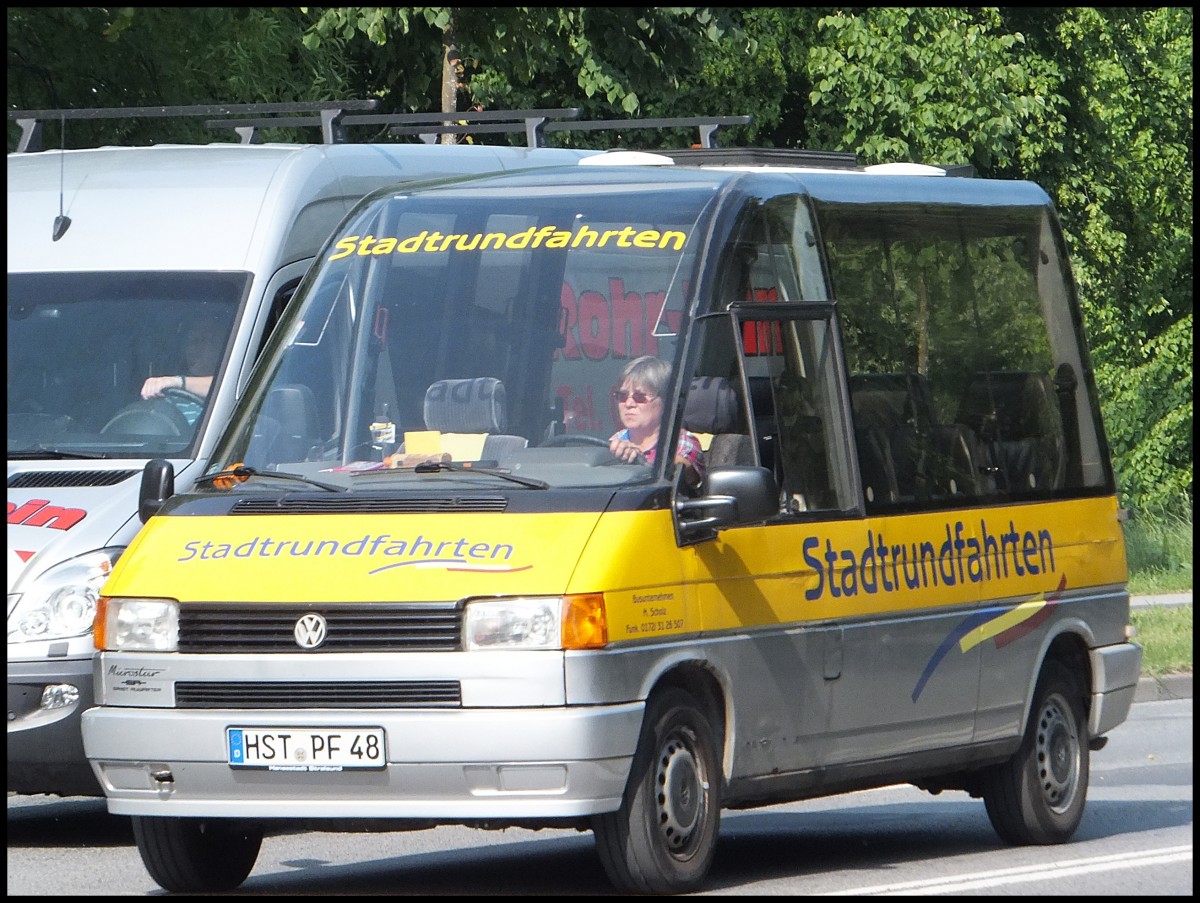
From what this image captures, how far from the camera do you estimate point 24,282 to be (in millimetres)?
10930

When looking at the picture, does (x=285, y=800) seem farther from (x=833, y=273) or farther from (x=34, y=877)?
(x=833, y=273)

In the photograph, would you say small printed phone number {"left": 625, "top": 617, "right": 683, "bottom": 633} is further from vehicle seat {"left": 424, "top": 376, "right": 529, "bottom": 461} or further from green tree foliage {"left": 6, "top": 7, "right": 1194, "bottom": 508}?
green tree foliage {"left": 6, "top": 7, "right": 1194, "bottom": 508}

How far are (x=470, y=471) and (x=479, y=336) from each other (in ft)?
1.94

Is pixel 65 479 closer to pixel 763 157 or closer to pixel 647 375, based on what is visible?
pixel 647 375

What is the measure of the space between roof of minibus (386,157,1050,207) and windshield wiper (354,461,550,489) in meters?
1.30

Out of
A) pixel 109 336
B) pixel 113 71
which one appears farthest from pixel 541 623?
pixel 113 71

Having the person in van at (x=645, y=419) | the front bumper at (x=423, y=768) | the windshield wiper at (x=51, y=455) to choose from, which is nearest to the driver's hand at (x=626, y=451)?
the person in van at (x=645, y=419)

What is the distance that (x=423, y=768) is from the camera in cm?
720

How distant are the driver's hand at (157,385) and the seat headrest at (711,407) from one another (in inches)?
126

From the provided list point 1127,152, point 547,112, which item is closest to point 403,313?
point 547,112

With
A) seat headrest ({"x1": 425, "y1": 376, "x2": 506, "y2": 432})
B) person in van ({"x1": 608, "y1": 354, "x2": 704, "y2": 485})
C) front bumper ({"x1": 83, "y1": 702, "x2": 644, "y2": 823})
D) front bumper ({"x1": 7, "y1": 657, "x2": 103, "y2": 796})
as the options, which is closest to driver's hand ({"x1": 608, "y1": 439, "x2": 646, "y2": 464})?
person in van ({"x1": 608, "y1": 354, "x2": 704, "y2": 485})

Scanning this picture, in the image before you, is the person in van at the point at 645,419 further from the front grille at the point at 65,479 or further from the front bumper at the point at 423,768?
the front grille at the point at 65,479

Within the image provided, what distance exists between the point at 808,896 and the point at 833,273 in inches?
95.6

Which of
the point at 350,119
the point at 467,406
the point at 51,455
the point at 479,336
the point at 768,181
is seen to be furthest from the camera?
the point at 350,119
